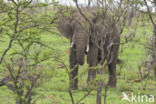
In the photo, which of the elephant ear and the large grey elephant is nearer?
the large grey elephant

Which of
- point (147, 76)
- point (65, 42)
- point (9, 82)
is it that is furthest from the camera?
point (65, 42)

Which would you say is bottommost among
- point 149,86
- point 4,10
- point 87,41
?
point 149,86

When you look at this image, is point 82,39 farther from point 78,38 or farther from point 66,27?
point 66,27

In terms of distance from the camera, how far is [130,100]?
9.22m

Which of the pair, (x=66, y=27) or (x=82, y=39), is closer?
(x=82, y=39)

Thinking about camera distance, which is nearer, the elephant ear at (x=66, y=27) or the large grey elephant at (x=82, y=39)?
the large grey elephant at (x=82, y=39)

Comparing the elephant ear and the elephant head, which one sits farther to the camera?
the elephant ear

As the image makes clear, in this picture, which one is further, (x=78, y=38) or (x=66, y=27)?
(x=66, y=27)

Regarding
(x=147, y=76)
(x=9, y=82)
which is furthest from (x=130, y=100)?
(x=9, y=82)

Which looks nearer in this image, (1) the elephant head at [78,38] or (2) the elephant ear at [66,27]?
(1) the elephant head at [78,38]

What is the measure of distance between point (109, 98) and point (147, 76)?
3471 mm

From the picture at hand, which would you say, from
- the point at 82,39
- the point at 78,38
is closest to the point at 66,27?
the point at 78,38

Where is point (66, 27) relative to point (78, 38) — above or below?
above

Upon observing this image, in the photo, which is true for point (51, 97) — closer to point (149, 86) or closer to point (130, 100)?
point (130, 100)
